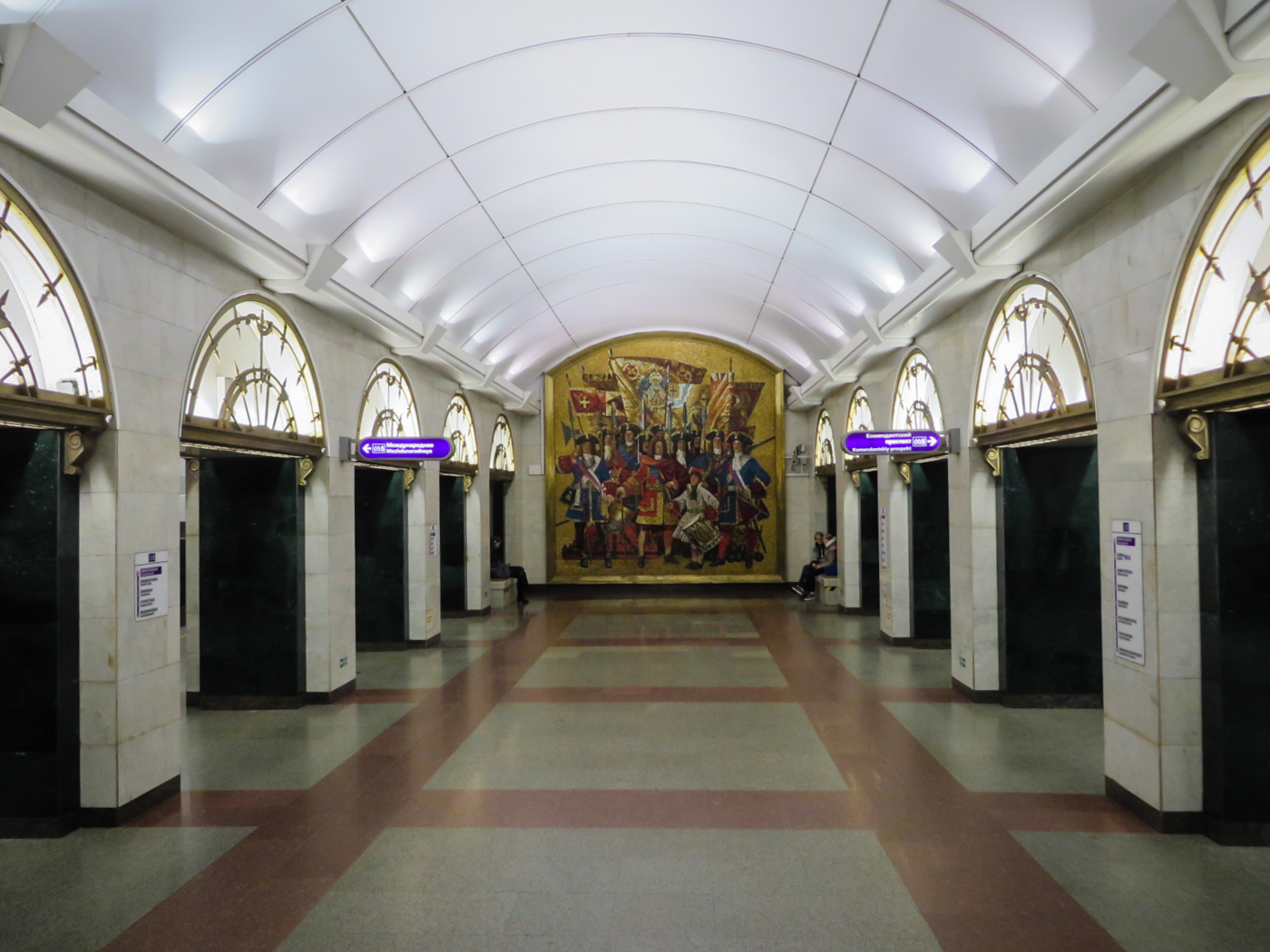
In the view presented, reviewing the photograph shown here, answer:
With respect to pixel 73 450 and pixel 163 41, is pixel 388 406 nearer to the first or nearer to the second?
pixel 73 450

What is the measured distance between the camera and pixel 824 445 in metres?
18.5

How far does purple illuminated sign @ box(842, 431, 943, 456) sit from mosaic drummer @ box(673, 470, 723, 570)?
36.0 feet

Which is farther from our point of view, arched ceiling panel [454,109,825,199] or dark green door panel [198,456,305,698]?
dark green door panel [198,456,305,698]

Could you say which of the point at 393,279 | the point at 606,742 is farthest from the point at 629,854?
the point at 393,279

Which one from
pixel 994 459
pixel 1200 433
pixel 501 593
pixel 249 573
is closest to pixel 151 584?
pixel 249 573

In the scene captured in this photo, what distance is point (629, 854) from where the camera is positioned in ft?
16.3

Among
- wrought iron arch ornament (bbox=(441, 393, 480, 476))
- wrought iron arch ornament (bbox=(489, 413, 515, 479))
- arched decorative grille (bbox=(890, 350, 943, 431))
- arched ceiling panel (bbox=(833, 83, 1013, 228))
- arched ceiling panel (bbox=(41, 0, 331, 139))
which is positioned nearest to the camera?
arched ceiling panel (bbox=(41, 0, 331, 139))

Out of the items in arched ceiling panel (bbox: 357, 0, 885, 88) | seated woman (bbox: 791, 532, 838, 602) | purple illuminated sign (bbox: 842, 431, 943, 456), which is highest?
arched ceiling panel (bbox: 357, 0, 885, 88)

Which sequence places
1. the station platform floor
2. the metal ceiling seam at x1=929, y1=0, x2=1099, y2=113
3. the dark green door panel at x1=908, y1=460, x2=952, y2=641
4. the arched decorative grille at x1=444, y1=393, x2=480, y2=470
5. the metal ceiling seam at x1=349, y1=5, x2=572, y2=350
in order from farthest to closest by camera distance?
the arched decorative grille at x1=444, y1=393, x2=480, y2=470, the dark green door panel at x1=908, y1=460, x2=952, y2=641, the metal ceiling seam at x1=349, y1=5, x2=572, y2=350, the metal ceiling seam at x1=929, y1=0, x2=1099, y2=113, the station platform floor

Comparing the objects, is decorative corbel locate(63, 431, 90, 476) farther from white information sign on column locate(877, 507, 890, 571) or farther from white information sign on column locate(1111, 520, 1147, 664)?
white information sign on column locate(877, 507, 890, 571)

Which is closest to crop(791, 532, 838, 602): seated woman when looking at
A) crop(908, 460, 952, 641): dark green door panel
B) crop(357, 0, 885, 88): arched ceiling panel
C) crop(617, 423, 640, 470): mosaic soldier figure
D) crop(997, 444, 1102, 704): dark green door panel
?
crop(908, 460, 952, 641): dark green door panel

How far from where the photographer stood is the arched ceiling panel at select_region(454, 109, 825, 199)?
8555mm

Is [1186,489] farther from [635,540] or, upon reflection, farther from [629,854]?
[635,540]

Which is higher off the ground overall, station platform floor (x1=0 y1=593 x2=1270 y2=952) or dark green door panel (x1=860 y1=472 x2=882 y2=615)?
dark green door panel (x1=860 y1=472 x2=882 y2=615)
